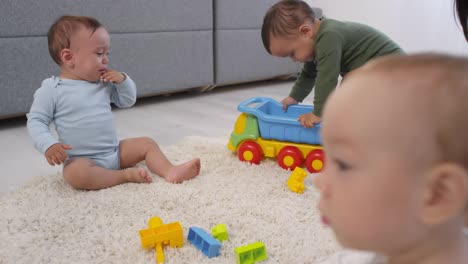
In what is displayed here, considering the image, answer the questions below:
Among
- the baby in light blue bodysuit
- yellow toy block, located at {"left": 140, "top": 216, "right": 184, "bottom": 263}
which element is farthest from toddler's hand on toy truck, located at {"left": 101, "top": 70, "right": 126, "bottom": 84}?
yellow toy block, located at {"left": 140, "top": 216, "right": 184, "bottom": 263}

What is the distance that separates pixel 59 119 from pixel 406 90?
3.15 ft

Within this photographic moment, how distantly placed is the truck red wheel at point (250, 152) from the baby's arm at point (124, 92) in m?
0.36

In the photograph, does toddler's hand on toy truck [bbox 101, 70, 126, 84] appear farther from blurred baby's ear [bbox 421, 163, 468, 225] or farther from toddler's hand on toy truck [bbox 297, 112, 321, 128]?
blurred baby's ear [bbox 421, 163, 468, 225]

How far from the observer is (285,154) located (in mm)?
1249

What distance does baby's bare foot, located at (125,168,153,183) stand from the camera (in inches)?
43.5

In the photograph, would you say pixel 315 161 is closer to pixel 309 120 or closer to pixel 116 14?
pixel 309 120

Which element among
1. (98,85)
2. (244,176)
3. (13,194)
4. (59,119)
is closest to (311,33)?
(244,176)

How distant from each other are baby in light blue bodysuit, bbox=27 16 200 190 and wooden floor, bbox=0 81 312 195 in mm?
173

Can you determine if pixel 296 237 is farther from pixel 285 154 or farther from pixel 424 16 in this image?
pixel 424 16

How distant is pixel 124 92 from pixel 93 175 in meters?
0.27

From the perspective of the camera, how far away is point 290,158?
1.24 m

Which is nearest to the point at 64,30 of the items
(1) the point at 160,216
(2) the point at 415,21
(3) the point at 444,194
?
(1) the point at 160,216

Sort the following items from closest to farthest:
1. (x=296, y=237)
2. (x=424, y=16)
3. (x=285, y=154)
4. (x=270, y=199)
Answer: (x=296, y=237) < (x=270, y=199) < (x=285, y=154) < (x=424, y=16)

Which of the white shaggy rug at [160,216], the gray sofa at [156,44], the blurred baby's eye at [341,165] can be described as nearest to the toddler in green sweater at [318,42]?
the white shaggy rug at [160,216]
